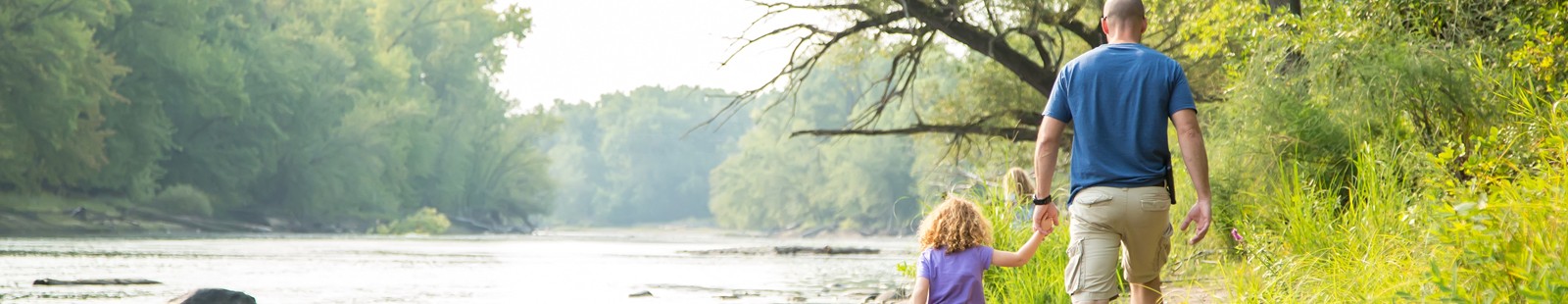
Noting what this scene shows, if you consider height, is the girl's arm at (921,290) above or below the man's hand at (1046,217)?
below

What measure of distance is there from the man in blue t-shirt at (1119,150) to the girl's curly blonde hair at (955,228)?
0.85m

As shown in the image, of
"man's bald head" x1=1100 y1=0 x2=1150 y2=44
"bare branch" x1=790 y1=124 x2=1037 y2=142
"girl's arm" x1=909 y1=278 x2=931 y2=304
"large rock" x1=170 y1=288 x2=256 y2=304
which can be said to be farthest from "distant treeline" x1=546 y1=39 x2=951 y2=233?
"man's bald head" x1=1100 y1=0 x2=1150 y2=44

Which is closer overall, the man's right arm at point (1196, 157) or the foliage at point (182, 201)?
the man's right arm at point (1196, 157)

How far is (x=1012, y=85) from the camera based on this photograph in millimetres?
19172

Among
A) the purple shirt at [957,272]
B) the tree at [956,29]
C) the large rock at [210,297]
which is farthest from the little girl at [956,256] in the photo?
the tree at [956,29]

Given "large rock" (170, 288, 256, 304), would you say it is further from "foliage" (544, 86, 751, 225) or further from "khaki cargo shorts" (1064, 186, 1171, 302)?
"foliage" (544, 86, 751, 225)

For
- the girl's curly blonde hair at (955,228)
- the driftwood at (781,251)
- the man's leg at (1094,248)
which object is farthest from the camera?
the driftwood at (781,251)

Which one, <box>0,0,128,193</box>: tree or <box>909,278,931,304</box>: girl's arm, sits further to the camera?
<box>0,0,128,193</box>: tree

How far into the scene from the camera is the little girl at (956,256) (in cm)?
529

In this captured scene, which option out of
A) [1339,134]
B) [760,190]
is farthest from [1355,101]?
[760,190]

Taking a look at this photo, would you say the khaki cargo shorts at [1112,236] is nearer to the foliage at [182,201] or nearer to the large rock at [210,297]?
the large rock at [210,297]

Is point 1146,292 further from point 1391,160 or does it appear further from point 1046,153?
point 1391,160

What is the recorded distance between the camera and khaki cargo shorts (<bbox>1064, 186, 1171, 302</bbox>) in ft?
14.1

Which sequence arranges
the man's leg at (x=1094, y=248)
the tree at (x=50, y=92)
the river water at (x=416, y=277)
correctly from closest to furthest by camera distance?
the man's leg at (x=1094, y=248) → the river water at (x=416, y=277) → the tree at (x=50, y=92)
